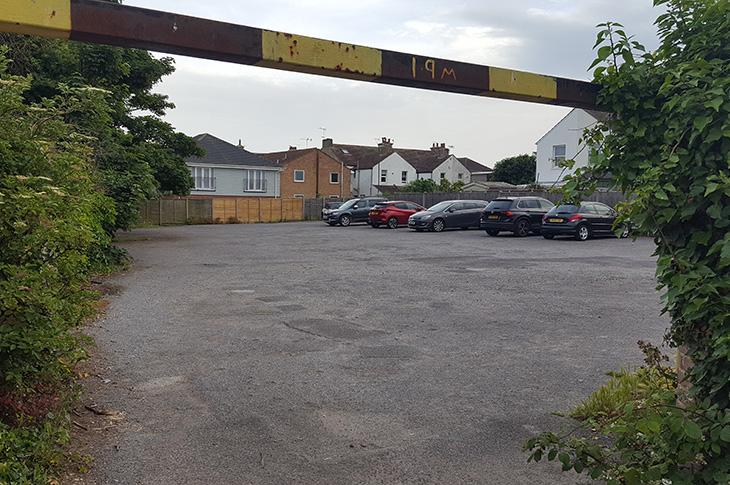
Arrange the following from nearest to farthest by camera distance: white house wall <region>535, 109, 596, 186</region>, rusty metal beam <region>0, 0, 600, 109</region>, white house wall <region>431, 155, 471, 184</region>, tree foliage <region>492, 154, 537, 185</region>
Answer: rusty metal beam <region>0, 0, 600, 109</region>
white house wall <region>535, 109, 596, 186</region>
tree foliage <region>492, 154, 537, 185</region>
white house wall <region>431, 155, 471, 184</region>

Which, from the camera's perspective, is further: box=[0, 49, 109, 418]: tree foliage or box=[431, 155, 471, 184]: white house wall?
box=[431, 155, 471, 184]: white house wall

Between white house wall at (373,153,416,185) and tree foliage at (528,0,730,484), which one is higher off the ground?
white house wall at (373,153,416,185)

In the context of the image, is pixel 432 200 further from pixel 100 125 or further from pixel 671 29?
pixel 671 29

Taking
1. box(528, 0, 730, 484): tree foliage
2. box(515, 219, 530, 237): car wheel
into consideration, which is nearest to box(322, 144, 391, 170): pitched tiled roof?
box(515, 219, 530, 237): car wheel

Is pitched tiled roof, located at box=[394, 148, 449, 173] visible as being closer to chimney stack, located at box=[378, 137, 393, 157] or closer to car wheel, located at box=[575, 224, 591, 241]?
chimney stack, located at box=[378, 137, 393, 157]

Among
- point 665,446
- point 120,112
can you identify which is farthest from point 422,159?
point 665,446

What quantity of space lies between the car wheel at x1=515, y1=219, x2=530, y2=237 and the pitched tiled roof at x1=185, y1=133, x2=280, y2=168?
3274cm

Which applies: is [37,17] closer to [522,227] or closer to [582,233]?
[582,233]

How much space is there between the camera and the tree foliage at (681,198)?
3352 millimetres

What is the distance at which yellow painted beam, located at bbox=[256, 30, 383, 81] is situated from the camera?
12.8 feet

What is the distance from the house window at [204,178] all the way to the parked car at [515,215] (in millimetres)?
31452

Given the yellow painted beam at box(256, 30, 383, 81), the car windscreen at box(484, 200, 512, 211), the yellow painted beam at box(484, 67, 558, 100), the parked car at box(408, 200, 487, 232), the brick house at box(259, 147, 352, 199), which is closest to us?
the yellow painted beam at box(256, 30, 383, 81)

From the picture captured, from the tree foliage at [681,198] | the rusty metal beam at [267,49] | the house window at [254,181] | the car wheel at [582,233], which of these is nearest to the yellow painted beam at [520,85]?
the rusty metal beam at [267,49]

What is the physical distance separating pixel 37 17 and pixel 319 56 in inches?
63.3
